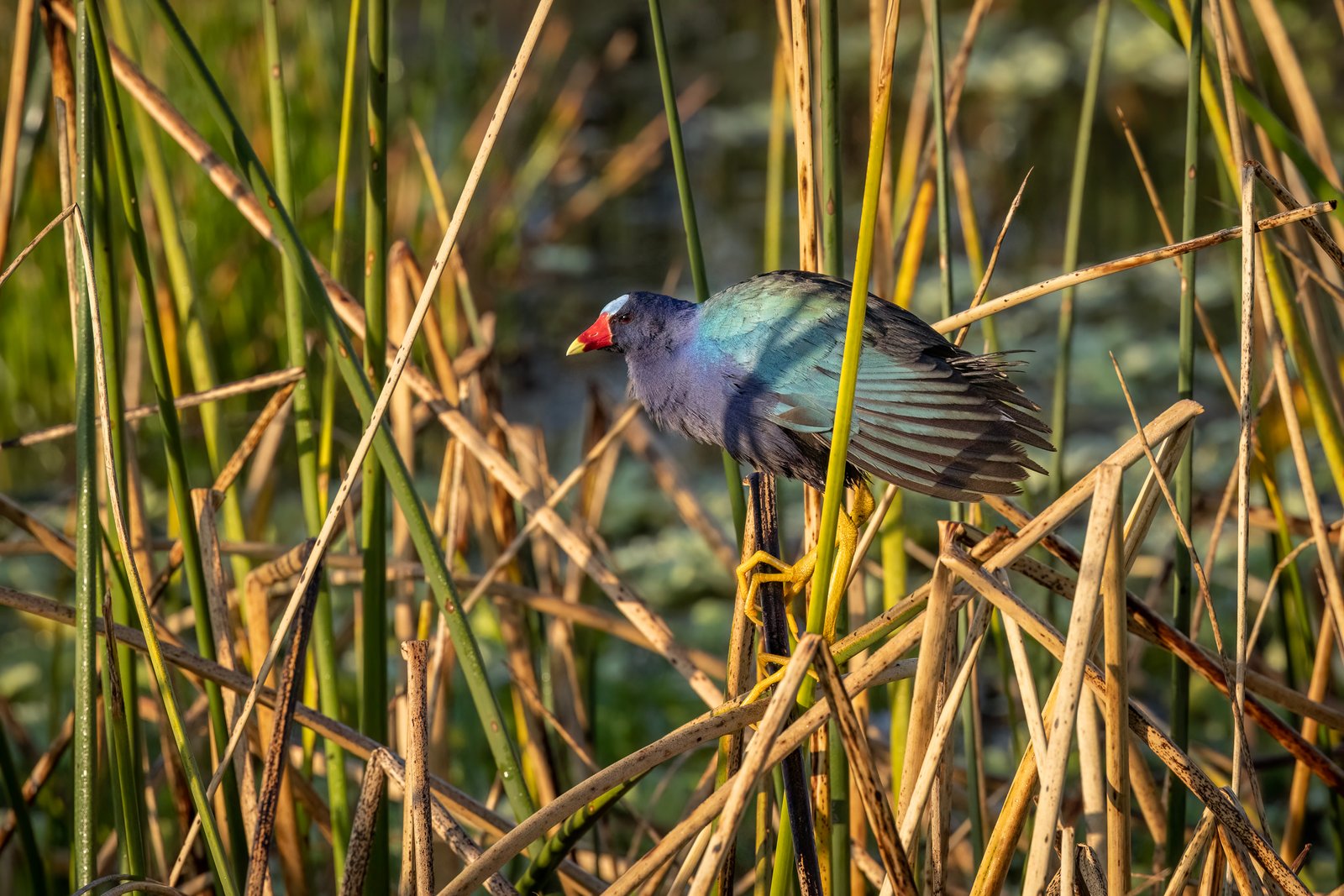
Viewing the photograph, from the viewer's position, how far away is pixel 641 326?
1.61m

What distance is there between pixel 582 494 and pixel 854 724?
1448mm

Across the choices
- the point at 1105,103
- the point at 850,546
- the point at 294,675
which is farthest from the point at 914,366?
the point at 1105,103

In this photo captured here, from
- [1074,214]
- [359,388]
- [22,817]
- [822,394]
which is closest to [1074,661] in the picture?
[822,394]

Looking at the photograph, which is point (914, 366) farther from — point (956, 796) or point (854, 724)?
point (956, 796)

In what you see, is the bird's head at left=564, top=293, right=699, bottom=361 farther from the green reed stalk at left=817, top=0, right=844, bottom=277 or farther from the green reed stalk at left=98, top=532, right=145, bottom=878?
the green reed stalk at left=98, top=532, right=145, bottom=878

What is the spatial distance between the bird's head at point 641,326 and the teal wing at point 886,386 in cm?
11

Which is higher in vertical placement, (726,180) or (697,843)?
(726,180)

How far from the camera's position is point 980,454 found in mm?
1138

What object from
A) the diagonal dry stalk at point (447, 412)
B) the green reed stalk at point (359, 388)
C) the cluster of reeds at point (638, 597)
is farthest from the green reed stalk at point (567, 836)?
the diagonal dry stalk at point (447, 412)

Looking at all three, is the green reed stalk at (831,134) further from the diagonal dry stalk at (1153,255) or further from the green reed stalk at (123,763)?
the green reed stalk at (123,763)

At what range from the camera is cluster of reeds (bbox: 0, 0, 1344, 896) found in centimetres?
96

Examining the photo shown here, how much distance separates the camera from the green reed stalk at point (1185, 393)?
109 centimetres

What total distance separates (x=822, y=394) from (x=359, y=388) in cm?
50

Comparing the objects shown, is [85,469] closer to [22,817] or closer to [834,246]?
[22,817]
